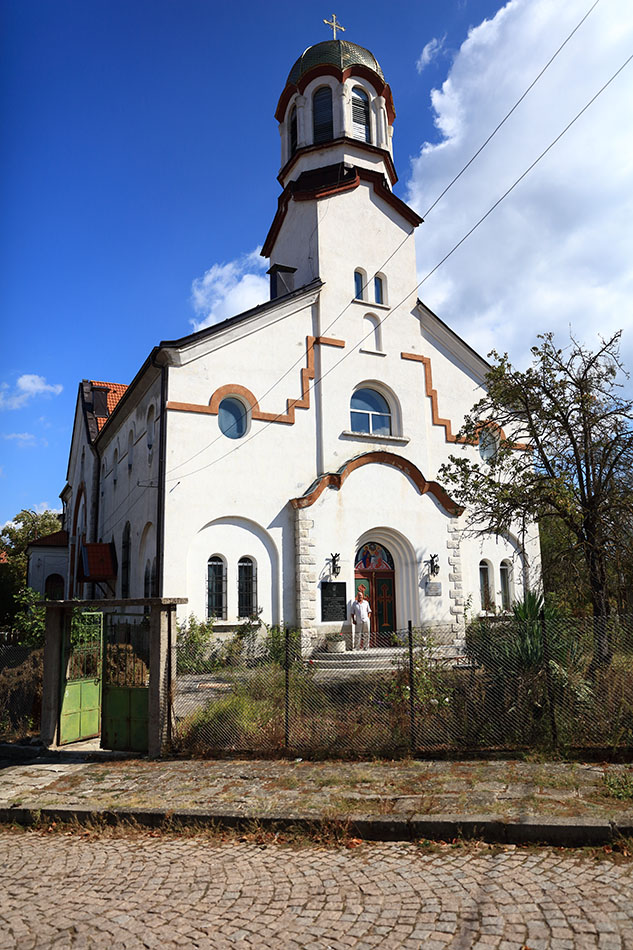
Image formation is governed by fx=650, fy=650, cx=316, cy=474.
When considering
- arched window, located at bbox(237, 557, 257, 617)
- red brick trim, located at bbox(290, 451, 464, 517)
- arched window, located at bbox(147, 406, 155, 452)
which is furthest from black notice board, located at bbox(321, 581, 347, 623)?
arched window, located at bbox(147, 406, 155, 452)

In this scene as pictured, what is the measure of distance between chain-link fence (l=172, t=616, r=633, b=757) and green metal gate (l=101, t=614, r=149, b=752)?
61cm

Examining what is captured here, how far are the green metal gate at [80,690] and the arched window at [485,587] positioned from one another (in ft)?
42.6

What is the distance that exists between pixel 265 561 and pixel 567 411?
346 inches

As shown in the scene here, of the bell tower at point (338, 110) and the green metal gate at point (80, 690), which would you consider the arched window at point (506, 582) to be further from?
the bell tower at point (338, 110)

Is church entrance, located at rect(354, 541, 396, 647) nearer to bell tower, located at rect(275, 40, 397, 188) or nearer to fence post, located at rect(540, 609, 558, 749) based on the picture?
fence post, located at rect(540, 609, 558, 749)

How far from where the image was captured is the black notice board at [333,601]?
703 inches

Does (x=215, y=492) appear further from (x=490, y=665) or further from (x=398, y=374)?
(x=490, y=665)

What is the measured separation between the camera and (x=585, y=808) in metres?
6.61

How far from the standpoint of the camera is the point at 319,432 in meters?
19.2

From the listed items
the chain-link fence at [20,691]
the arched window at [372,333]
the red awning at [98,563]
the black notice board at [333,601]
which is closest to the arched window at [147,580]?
the red awning at [98,563]

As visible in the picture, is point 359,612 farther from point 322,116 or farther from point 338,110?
point 322,116

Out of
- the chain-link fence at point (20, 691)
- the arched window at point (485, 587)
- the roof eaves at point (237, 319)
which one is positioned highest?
the roof eaves at point (237, 319)

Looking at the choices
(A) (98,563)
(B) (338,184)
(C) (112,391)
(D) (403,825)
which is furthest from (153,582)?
(C) (112,391)

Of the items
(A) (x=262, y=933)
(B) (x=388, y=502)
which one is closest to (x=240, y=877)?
(A) (x=262, y=933)
